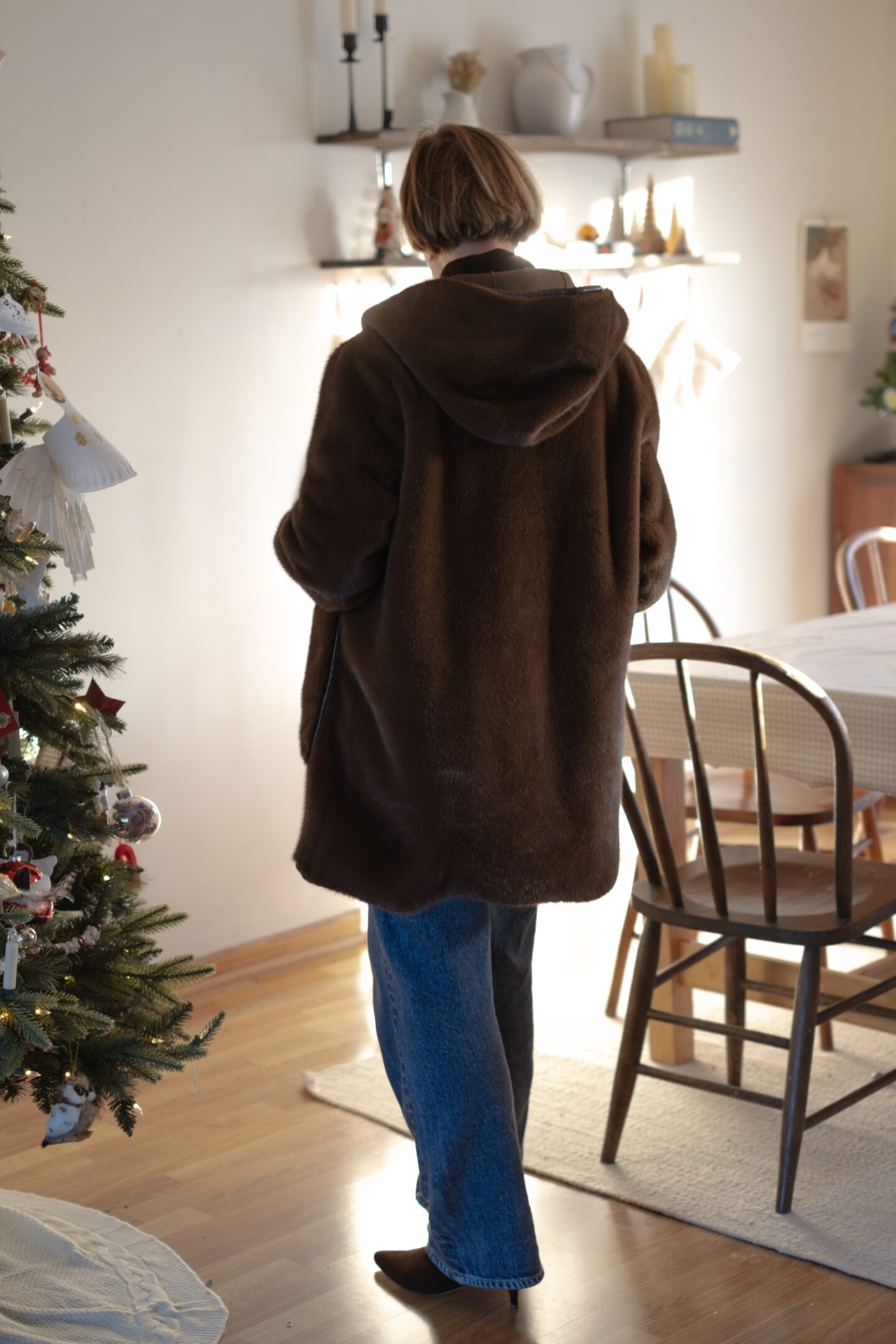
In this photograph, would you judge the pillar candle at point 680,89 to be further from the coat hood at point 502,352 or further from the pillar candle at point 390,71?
the coat hood at point 502,352

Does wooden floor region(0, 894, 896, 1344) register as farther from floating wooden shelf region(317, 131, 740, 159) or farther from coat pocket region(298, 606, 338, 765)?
floating wooden shelf region(317, 131, 740, 159)

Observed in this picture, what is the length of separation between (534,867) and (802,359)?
3.54 m

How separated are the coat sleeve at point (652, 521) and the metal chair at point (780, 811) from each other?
34.1 inches

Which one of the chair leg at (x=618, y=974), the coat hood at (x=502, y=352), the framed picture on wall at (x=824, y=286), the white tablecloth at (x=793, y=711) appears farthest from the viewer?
the framed picture on wall at (x=824, y=286)

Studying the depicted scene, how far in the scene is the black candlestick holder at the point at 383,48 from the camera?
342 cm

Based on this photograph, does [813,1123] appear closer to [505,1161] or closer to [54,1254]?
[505,1161]

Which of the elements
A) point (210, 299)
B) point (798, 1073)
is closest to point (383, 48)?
point (210, 299)

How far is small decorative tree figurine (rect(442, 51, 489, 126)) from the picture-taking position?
3594mm

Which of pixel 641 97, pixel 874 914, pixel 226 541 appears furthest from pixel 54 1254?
pixel 641 97

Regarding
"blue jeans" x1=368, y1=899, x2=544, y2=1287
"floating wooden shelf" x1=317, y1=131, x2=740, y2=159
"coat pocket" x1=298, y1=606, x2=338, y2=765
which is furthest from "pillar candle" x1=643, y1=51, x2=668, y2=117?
"blue jeans" x1=368, y1=899, x2=544, y2=1287

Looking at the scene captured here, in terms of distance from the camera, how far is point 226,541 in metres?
3.35

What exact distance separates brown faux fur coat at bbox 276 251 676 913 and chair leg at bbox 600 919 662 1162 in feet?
1.96

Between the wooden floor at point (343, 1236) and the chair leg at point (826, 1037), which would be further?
the chair leg at point (826, 1037)

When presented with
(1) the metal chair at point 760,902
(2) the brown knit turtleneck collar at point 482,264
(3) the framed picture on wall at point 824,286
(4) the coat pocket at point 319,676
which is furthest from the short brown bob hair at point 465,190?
(3) the framed picture on wall at point 824,286
